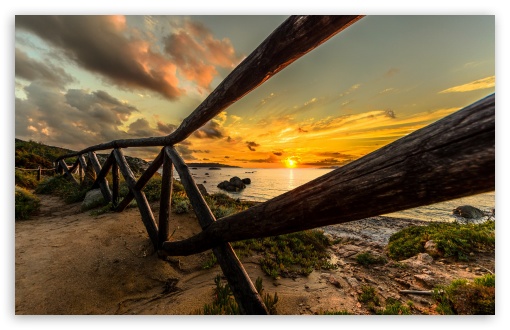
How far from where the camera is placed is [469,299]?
2717 millimetres

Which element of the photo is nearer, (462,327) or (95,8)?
(462,327)

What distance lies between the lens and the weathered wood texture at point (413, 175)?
0.86 meters

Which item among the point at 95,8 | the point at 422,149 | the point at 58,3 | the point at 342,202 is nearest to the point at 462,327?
the point at 342,202

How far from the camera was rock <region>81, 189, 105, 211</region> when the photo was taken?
A: 6762 millimetres

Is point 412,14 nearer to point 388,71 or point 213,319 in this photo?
point 388,71

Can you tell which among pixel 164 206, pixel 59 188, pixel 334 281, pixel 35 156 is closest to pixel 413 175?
pixel 334 281

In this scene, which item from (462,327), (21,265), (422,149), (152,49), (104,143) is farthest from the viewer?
(104,143)

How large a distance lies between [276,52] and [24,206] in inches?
332

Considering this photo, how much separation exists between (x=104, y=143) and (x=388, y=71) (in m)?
7.26

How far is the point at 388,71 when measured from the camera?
12.1 feet

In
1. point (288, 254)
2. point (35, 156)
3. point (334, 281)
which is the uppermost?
point (35, 156)

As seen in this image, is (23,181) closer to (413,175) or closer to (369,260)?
(369,260)

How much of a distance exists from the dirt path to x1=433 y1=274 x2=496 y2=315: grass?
0.74 ft

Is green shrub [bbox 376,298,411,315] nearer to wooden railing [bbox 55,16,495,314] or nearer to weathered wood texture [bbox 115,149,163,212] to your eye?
wooden railing [bbox 55,16,495,314]
